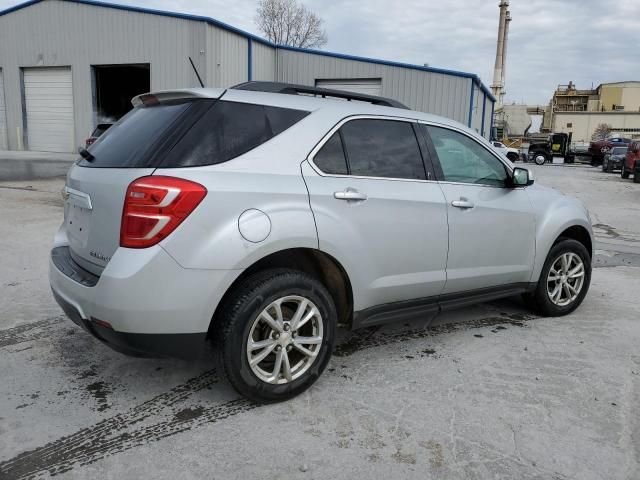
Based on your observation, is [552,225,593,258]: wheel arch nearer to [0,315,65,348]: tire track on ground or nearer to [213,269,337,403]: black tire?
[213,269,337,403]: black tire

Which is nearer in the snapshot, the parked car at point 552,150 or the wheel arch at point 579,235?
the wheel arch at point 579,235

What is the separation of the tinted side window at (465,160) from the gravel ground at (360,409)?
1.20 metres

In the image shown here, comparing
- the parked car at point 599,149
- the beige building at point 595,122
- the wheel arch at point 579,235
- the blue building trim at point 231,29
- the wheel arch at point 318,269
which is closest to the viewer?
the wheel arch at point 318,269

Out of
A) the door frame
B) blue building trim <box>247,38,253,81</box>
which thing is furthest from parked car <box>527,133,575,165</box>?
the door frame

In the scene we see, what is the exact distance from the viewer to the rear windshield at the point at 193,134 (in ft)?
8.79

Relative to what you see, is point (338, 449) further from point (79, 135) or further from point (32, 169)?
point (79, 135)

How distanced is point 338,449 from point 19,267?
4428mm

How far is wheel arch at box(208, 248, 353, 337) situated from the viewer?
9.41ft

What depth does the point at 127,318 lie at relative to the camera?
252cm

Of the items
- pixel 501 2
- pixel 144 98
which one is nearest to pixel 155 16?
pixel 144 98

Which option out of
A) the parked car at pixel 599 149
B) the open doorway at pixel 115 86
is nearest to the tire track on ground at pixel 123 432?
the open doorway at pixel 115 86

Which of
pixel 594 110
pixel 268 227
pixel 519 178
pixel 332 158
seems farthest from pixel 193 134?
pixel 594 110

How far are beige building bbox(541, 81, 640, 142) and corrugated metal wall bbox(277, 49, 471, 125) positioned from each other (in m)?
51.6

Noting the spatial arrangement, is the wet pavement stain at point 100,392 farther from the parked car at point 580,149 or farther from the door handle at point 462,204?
the parked car at point 580,149
